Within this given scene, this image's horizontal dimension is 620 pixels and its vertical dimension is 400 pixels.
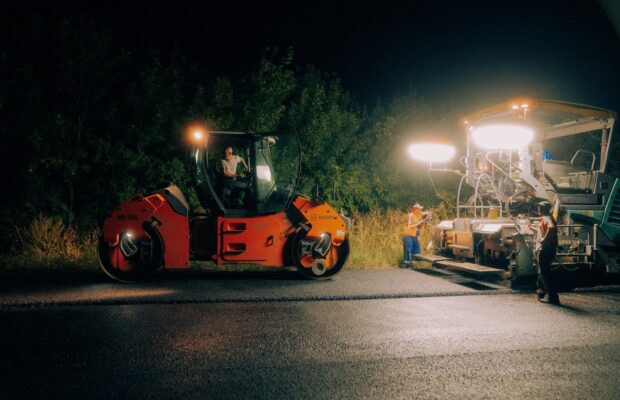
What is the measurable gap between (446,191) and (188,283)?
35.4 ft

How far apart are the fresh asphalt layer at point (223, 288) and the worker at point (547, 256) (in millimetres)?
767

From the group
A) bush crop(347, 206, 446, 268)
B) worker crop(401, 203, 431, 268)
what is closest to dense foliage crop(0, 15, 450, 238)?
bush crop(347, 206, 446, 268)

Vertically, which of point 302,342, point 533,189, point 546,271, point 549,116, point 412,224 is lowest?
point 302,342

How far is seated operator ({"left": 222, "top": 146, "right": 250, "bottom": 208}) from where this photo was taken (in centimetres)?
882

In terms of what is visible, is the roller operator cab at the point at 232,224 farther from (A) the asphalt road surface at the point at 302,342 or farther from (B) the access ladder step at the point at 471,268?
(B) the access ladder step at the point at 471,268

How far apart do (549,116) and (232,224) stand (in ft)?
19.7

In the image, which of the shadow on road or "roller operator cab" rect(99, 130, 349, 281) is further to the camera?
"roller operator cab" rect(99, 130, 349, 281)

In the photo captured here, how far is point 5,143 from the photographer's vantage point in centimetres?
1153

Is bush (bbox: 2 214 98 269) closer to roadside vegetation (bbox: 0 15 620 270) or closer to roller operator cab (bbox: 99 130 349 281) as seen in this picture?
roadside vegetation (bbox: 0 15 620 270)

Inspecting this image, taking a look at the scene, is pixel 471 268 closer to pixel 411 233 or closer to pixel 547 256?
pixel 547 256

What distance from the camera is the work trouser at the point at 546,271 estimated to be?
6707 millimetres

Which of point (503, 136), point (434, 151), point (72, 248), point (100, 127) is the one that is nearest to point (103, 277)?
point (72, 248)

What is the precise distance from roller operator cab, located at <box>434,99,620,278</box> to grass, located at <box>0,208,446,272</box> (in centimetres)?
234

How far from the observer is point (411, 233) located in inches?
416
